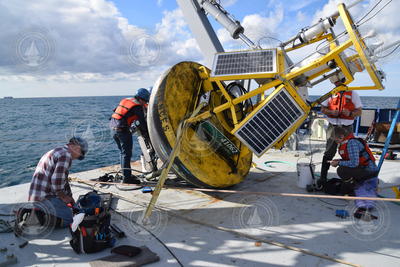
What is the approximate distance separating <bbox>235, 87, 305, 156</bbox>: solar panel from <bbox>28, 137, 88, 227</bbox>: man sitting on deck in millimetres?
2162

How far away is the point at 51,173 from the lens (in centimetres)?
322

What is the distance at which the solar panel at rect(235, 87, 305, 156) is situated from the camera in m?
3.85

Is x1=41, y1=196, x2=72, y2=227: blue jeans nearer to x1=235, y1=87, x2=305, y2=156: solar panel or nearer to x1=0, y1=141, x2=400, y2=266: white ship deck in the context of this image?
x1=0, y1=141, x2=400, y2=266: white ship deck

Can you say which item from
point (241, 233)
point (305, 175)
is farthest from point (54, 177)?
point (305, 175)

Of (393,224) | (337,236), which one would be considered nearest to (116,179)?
(337,236)

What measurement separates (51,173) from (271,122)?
2864 mm

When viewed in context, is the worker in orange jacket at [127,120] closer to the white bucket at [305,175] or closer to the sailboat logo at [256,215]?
the sailboat logo at [256,215]

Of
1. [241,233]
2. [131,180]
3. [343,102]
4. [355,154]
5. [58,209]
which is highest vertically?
[343,102]

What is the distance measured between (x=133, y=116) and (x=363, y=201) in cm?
369

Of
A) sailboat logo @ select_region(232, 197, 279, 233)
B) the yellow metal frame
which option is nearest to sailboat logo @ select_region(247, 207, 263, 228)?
A: sailboat logo @ select_region(232, 197, 279, 233)

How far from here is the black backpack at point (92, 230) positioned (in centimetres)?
278

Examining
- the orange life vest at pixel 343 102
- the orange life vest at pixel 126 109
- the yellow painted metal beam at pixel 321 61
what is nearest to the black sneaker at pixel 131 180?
the orange life vest at pixel 126 109

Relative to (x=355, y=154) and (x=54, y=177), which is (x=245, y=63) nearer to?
(x=355, y=154)

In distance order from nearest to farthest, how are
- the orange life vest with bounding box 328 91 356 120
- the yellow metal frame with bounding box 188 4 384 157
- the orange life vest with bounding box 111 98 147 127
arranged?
1. the yellow metal frame with bounding box 188 4 384 157
2. the orange life vest with bounding box 328 91 356 120
3. the orange life vest with bounding box 111 98 147 127
